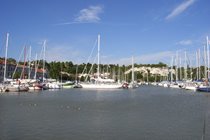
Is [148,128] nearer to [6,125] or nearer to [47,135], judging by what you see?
[47,135]

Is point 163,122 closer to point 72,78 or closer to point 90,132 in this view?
point 90,132

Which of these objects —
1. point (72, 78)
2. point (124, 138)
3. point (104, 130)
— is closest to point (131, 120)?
point (104, 130)

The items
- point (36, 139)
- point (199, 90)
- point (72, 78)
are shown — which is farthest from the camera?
point (72, 78)

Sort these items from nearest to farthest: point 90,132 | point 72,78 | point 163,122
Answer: point 90,132
point 163,122
point 72,78

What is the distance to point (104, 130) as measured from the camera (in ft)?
77.6

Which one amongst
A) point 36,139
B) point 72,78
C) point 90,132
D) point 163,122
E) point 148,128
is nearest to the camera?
point 36,139

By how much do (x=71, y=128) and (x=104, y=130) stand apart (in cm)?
268

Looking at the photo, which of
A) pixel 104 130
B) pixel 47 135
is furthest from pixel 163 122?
pixel 47 135

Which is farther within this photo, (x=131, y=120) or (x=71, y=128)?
(x=131, y=120)

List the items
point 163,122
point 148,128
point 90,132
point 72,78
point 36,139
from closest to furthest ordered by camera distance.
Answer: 1. point 36,139
2. point 90,132
3. point 148,128
4. point 163,122
5. point 72,78

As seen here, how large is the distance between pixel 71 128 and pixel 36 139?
4.48 m

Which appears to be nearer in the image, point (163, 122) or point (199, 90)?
point (163, 122)

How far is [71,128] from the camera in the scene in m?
24.3

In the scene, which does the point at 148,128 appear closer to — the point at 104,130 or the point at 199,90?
the point at 104,130
